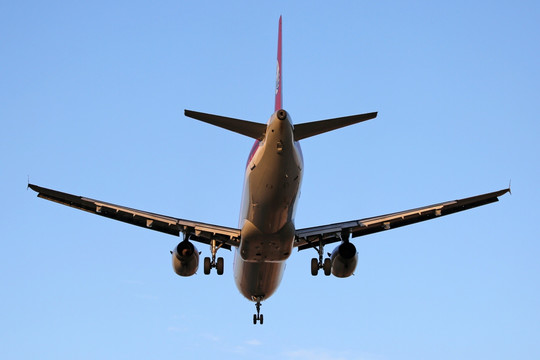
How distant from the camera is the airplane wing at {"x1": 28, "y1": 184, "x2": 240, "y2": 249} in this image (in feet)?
106

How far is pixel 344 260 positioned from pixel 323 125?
8.22 metres

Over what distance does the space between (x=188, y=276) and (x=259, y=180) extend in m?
7.82

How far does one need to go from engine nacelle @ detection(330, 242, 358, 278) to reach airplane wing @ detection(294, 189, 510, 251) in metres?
0.89

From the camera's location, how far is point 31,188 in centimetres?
3034

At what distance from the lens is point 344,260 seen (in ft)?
112

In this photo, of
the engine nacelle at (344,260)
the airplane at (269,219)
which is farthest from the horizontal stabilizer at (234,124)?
the engine nacelle at (344,260)

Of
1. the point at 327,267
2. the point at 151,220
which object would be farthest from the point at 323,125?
the point at 151,220

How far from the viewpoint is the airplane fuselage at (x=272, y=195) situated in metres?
27.3

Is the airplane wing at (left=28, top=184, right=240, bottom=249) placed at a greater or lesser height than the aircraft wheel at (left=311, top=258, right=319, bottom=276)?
greater

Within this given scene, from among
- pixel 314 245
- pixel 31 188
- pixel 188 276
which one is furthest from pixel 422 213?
pixel 31 188

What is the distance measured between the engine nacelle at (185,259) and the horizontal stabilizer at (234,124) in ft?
23.9

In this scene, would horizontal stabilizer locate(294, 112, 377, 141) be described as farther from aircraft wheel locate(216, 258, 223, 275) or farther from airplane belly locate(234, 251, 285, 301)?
aircraft wheel locate(216, 258, 223, 275)

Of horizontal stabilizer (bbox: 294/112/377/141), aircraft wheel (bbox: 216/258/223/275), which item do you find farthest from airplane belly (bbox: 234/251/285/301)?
horizontal stabilizer (bbox: 294/112/377/141)

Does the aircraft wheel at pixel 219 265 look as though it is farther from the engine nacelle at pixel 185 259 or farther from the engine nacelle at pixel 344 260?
the engine nacelle at pixel 344 260
